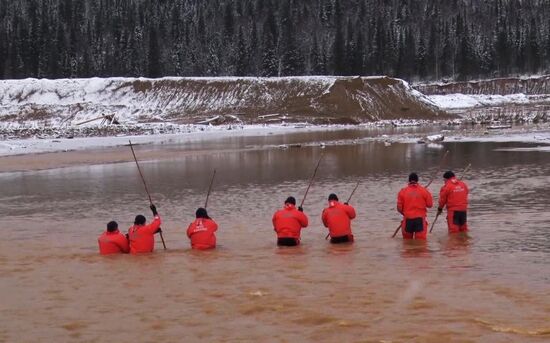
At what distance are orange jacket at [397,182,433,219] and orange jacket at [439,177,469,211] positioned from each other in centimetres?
111

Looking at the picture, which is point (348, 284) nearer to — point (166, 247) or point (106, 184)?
point (166, 247)

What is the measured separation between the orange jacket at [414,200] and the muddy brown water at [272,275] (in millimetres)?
730

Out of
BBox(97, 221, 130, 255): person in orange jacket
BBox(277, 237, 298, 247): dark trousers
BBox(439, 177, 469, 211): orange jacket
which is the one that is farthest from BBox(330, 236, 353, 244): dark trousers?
BBox(97, 221, 130, 255): person in orange jacket

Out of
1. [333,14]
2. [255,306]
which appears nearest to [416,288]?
[255,306]

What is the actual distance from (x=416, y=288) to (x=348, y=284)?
1.10 meters

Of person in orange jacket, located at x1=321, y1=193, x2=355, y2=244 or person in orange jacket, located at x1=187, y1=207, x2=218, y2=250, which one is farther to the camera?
person in orange jacket, located at x1=321, y1=193, x2=355, y2=244

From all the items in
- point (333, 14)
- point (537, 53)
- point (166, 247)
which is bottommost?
point (166, 247)

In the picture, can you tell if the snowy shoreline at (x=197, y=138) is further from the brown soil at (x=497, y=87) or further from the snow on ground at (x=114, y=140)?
the brown soil at (x=497, y=87)

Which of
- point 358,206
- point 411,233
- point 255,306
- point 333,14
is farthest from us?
point 333,14

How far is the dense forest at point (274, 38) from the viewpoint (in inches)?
5236

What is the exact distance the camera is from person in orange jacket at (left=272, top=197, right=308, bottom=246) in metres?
14.1

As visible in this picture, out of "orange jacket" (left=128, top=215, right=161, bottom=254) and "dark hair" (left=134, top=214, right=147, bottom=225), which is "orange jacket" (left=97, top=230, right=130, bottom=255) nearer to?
"orange jacket" (left=128, top=215, right=161, bottom=254)

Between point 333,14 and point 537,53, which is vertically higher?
point 333,14

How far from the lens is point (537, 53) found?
5674 inches
